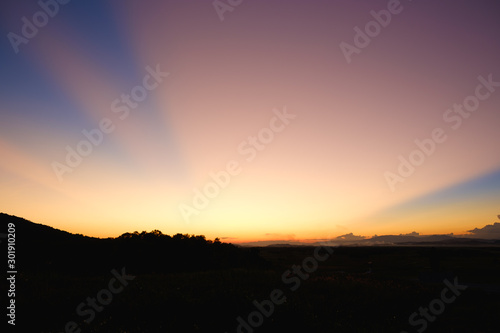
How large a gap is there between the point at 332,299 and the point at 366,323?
309cm

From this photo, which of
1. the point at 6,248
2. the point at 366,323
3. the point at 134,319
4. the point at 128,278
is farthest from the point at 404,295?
the point at 6,248

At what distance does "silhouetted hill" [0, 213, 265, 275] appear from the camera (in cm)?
2256

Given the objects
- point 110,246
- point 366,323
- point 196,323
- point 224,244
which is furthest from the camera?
point 224,244

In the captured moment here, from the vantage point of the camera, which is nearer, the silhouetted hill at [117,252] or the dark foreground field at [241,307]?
the dark foreground field at [241,307]

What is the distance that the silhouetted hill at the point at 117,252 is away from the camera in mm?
22562

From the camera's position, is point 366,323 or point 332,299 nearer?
point 366,323

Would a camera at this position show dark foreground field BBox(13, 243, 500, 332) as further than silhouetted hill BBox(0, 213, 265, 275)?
No

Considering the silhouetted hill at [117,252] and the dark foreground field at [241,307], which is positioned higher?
the silhouetted hill at [117,252]

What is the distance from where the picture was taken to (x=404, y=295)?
1620 centimetres

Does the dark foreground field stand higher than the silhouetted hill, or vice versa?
the silhouetted hill

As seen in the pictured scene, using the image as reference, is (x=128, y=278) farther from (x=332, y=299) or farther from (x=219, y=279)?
(x=332, y=299)

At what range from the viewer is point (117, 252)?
84.2 feet

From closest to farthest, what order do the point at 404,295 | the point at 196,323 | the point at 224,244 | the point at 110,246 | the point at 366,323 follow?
the point at 196,323, the point at 366,323, the point at 404,295, the point at 110,246, the point at 224,244

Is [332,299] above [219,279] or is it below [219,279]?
below
